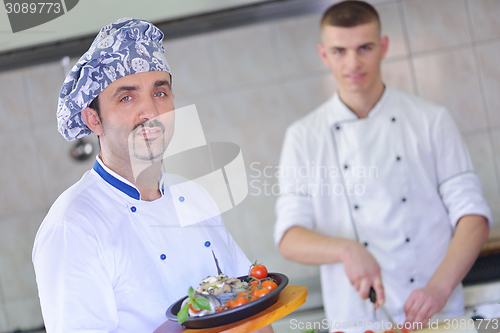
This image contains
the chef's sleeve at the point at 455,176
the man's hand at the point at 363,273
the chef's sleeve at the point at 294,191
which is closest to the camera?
the man's hand at the point at 363,273

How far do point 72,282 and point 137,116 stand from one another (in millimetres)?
287

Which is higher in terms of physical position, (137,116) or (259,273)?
(137,116)

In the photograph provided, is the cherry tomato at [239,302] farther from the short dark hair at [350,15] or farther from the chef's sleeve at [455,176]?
the short dark hair at [350,15]

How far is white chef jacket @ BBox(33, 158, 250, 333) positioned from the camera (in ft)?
2.21

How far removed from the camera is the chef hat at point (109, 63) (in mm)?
768

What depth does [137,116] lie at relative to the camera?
0.76m

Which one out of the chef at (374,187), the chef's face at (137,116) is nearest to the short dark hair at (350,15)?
the chef at (374,187)

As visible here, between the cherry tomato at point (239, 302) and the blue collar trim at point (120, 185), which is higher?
the blue collar trim at point (120, 185)

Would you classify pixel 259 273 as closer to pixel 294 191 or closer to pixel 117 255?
pixel 117 255

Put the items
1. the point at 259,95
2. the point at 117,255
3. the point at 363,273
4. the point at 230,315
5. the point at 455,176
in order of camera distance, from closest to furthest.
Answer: the point at 230,315 < the point at 117,255 < the point at 363,273 < the point at 455,176 < the point at 259,95

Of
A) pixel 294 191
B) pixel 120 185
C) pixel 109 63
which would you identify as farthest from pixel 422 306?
pixel 109 63

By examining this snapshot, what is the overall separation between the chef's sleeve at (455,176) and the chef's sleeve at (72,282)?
3.69 feet

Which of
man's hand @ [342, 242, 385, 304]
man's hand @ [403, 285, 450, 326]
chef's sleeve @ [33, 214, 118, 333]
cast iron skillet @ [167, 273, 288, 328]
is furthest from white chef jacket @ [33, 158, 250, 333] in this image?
man's hand @ [403, 285, 450, 326]

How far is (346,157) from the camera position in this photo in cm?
156
